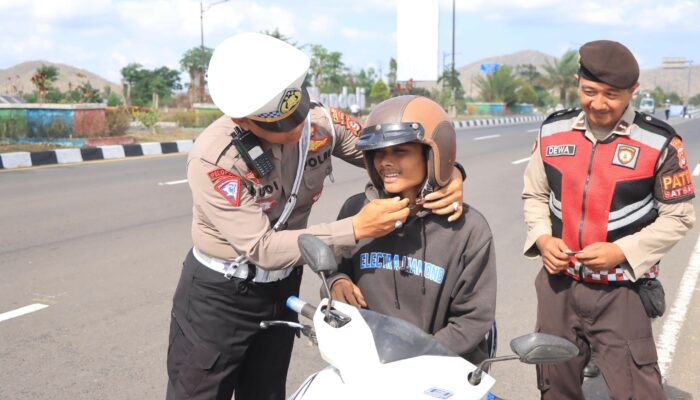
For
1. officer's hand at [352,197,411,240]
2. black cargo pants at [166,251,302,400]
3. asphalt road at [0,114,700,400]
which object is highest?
officer's hand at [352,197,411,240]

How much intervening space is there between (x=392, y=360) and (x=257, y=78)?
0.83 meters

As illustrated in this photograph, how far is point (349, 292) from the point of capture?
211 centimetres

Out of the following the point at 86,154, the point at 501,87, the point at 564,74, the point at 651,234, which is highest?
the point at 564,74

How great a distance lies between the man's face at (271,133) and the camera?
2.01 meters

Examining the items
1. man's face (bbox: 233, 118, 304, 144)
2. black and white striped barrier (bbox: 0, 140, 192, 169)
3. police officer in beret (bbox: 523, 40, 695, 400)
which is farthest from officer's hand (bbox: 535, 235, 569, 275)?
black and white striped barrier (bbox: 0, 140, 192, 169)

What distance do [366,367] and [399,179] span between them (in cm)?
74

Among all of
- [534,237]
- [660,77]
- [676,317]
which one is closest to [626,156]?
[534,237]

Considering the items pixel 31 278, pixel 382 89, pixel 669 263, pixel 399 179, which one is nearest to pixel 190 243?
pixel 31 278

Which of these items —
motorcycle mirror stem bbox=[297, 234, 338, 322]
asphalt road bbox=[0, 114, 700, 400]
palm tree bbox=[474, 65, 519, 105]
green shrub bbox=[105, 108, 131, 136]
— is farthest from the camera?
palm tree bbox=[474, 65, 519, 105]

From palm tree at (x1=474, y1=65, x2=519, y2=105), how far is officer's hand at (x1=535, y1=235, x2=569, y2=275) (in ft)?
153

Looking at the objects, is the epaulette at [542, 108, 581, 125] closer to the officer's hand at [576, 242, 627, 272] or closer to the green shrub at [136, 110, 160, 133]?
the officer's hand at [576, 242, 627, 272]

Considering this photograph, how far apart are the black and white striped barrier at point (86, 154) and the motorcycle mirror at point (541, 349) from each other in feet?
32.6

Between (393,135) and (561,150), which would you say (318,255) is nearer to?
(393,135)

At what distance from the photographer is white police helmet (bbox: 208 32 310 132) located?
6.13 feet
